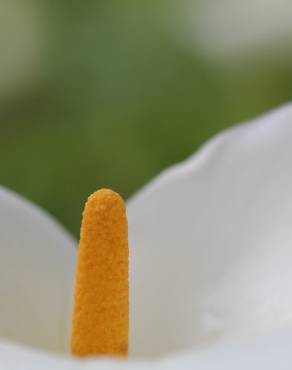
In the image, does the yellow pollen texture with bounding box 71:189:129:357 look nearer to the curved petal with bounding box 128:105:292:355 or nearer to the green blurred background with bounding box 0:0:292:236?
the curved petal with bounding box 128:105:292:355

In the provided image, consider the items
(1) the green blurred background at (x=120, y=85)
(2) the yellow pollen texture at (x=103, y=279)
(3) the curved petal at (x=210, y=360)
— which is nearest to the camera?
(3) the curved petal at (x=210, y=360)

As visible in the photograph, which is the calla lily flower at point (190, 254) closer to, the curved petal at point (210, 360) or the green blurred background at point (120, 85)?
the curved petal at point (210, 360)

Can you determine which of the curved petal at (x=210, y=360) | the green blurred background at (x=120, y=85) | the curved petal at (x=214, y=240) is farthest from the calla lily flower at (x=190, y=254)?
the green blurred background at (x=120, y=85)

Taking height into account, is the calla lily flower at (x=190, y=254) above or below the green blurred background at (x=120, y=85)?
below

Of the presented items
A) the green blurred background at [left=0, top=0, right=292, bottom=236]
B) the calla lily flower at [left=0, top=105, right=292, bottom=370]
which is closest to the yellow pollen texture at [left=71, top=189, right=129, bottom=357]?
the calla lily flower at [left=0, top=105, right=292, bottom=370]

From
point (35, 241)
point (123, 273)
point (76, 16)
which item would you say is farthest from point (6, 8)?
point (123, 273)

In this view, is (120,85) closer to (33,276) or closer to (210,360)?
(33,276)
